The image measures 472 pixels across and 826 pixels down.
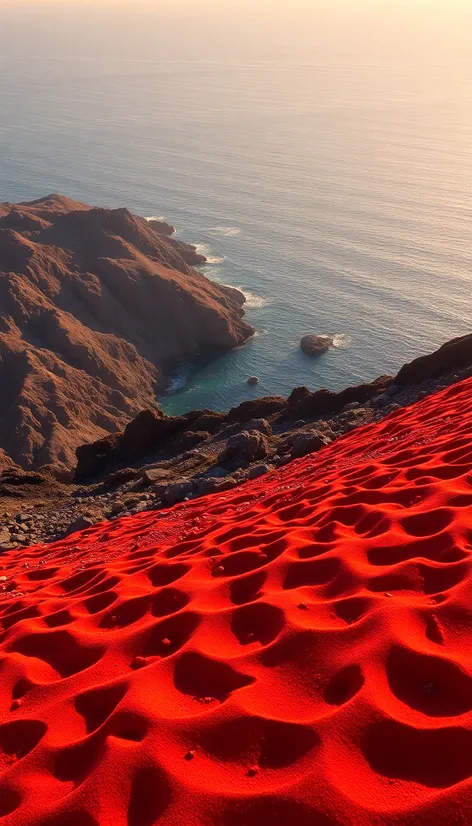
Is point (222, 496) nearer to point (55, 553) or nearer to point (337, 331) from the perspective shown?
point (55, 553)

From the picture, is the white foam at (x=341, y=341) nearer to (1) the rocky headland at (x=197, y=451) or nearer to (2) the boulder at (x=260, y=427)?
(1) the rocky headland at (x=197, y=451)

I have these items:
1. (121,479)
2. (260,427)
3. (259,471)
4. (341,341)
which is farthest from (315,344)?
(259,471)

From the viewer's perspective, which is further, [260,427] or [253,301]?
[253,301]

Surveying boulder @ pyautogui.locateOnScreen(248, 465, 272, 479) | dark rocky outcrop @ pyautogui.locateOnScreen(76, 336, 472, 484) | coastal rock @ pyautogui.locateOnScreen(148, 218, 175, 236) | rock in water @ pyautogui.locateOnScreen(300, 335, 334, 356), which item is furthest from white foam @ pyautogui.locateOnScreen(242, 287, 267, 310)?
boulder @ pyautogui.locateOnScreen(248, 465, 272, 479)

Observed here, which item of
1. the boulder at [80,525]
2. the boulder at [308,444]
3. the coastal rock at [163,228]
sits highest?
the boulder at [308,444]

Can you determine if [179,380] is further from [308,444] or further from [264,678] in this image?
[264,678]

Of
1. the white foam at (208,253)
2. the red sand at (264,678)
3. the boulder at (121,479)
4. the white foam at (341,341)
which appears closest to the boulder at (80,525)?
the boulder at (121,479)

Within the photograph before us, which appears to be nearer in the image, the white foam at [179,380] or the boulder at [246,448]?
the boulder at [246,448]
